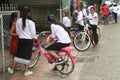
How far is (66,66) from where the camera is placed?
340 inches

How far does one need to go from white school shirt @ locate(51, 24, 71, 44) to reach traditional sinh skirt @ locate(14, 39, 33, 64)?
0.64 m

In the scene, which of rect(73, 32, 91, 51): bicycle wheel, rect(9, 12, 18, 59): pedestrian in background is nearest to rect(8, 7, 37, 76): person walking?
rect(9, 12, 18, 59): pedestrian in background

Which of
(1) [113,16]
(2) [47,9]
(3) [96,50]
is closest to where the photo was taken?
(3) [96,50]

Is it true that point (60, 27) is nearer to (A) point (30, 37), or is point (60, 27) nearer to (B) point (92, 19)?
(A) point (30, 37)

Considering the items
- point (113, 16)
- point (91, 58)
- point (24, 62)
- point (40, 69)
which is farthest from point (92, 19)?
point (113, 16)

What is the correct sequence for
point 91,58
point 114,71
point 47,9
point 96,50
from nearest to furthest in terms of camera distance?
point 114,71
point 91,58
point 96,50
point 47,9

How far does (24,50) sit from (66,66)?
1.16 m

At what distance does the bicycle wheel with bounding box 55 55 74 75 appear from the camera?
8.53 m

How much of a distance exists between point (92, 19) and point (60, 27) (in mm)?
5374

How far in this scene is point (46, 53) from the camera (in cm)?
862

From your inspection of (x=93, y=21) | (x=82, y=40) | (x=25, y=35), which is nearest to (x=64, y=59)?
(x=25, y=35)

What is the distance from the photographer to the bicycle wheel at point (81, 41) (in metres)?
12.7

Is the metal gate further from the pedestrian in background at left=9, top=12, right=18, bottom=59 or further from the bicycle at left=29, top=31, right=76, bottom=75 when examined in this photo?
the bicycle at left=29, top=31, right=76, bottom=75

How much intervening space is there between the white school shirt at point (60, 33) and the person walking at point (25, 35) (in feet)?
1.62
